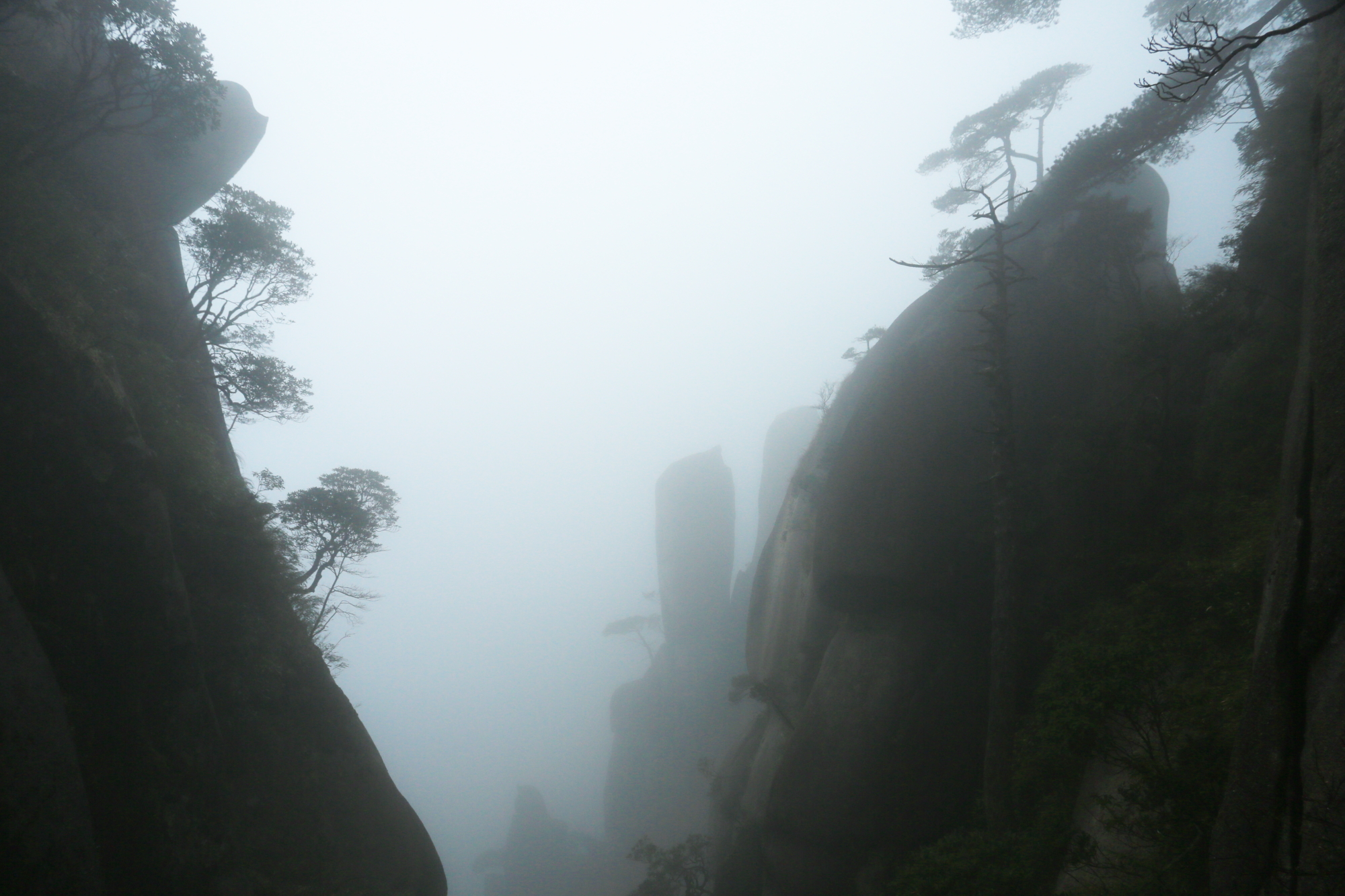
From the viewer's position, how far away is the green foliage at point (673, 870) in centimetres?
1645

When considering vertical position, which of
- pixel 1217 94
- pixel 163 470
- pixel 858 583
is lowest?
pixel 858 583

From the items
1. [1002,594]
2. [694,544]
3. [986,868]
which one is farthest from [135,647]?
[694,544]

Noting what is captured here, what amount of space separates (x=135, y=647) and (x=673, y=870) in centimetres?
1518

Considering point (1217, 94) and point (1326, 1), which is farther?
point (1217, 94)

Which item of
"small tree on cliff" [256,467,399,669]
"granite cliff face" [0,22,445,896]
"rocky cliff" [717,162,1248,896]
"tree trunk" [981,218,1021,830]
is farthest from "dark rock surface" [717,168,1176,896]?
"small tree on cliff" [256,467,399,669]

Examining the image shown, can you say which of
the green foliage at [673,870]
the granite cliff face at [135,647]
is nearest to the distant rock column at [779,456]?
the green foliage at [673,870]

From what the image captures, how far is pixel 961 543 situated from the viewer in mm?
11836

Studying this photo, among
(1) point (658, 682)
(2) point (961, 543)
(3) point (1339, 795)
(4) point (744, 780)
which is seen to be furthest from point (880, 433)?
(1) point (658, 682)

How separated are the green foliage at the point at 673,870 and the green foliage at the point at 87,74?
68.1ft

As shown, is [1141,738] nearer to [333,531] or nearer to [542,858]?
[333,531]

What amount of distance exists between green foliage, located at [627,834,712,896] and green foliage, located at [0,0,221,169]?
68.1ft

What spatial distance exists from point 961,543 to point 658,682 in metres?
31.1

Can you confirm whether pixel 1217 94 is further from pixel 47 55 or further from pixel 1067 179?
pixel 47 55

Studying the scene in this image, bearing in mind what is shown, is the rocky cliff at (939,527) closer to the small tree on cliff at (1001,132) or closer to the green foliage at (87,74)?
the small tree on cliff at (1001,132)
